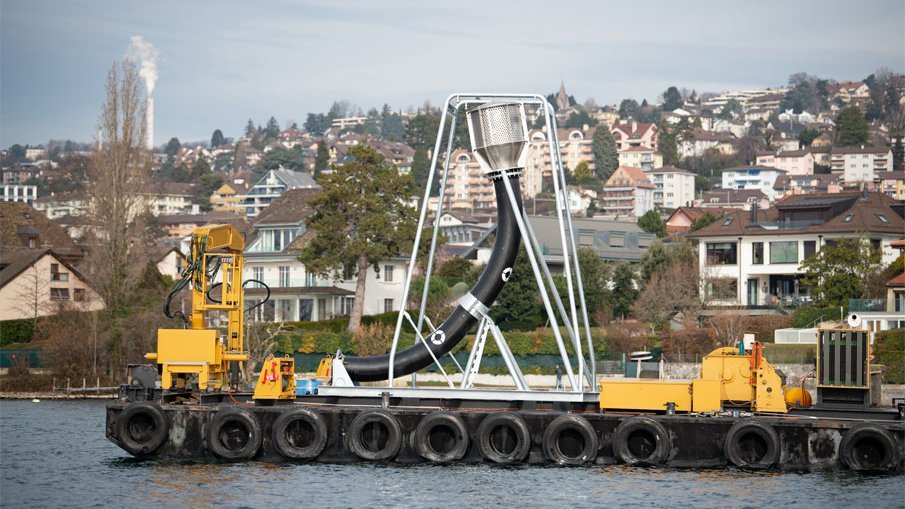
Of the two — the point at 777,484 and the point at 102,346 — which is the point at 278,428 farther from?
the point at 102,346

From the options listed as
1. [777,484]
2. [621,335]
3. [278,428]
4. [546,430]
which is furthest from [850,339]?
[621,335]

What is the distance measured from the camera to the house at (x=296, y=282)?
83375 mm

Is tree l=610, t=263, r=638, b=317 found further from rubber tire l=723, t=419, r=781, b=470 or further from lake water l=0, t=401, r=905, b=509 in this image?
rubber tire l=723, t=419, r=781, b=470

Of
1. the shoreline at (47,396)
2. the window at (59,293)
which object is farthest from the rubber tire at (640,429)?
the window at (59,293)

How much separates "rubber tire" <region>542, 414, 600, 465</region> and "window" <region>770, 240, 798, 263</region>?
164 ft

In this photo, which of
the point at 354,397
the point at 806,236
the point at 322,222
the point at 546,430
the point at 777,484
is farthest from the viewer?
the point at 806,236

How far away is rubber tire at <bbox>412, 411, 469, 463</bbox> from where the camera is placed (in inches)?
1419

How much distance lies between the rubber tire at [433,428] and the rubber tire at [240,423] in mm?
4685

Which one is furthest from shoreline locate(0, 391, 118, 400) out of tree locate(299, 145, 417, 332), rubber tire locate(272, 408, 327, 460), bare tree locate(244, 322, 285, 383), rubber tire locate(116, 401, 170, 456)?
rubber tire locate(272, 408, 327, 460)

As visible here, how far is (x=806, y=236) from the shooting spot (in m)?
81.8

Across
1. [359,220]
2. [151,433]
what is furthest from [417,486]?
[359,220]

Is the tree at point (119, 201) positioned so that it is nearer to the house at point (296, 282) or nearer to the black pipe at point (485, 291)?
the house at point (296, 282)

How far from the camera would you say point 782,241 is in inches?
3253

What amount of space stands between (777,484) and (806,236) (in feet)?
167
